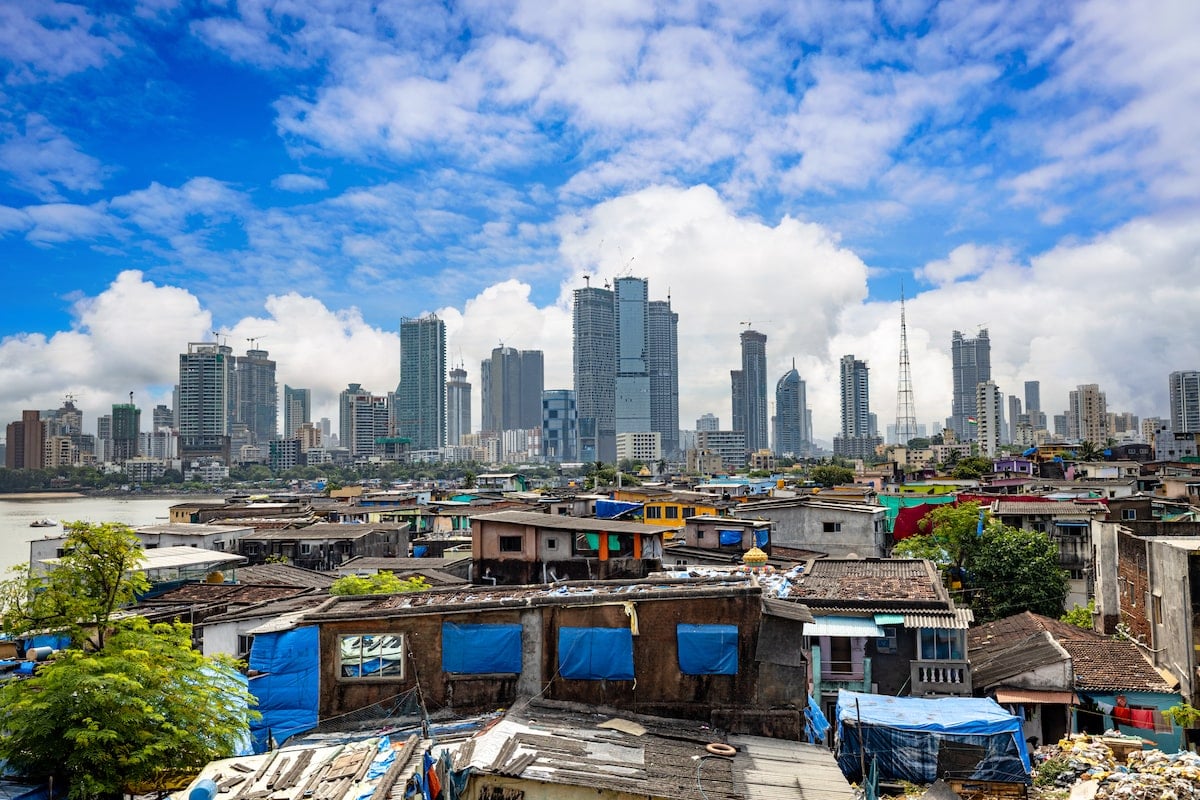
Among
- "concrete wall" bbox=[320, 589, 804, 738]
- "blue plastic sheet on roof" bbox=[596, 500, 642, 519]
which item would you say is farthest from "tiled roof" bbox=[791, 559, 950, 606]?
"blue plastic sheet on roof" bbox=[596, 500, 642, 519]

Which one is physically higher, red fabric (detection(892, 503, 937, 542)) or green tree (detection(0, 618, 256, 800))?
green tree (detection(0, 618, 256, 800))

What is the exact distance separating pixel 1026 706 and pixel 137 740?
17.8m

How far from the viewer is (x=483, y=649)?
12.3 metres

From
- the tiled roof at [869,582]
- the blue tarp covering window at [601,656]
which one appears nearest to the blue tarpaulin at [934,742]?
the tiled roof at [869,582]

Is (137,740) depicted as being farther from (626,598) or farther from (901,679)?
(901,679)

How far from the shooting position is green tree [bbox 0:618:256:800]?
10117mm

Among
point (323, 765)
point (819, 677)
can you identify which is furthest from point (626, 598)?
point (819, 677)

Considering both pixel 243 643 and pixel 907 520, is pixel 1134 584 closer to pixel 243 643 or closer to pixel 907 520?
pixel 907 520

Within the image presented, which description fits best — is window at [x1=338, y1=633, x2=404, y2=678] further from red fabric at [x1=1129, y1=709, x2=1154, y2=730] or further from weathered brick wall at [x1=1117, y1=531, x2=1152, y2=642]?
weathered brick wall at [x1=1117, y1=531, x2=1152, y2=642]

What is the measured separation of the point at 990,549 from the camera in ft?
99.8

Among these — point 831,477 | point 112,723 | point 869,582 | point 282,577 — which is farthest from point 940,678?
point 831,477

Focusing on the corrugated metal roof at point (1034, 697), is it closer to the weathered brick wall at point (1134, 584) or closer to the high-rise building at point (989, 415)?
the weathered brick wall at point (1134, 584)

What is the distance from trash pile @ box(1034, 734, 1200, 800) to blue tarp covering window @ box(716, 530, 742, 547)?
1770 centimetres

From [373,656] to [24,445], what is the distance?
21544cm
